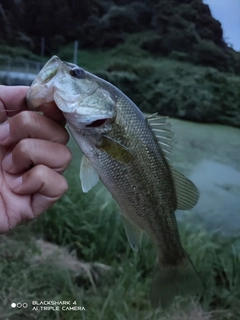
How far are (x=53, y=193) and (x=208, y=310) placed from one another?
69 cm

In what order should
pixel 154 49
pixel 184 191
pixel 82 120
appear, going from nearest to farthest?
pixel 82 120 < pixel 184 191 < pixel 154 49

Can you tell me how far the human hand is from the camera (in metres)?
0.52

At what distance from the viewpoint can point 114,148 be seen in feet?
1.71

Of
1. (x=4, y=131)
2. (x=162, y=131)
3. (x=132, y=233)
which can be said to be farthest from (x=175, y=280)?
(x=4, y=131)

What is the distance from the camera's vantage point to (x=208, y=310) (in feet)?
3.52

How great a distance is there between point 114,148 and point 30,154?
10cm

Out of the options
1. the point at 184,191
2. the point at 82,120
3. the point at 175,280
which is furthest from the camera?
the point at 175,280

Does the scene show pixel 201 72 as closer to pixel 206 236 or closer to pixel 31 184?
pixel 206 236

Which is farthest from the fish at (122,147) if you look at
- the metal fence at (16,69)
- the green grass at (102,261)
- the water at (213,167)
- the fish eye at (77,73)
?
the metal fence at (16,69)

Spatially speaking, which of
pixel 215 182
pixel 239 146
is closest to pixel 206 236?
pixel 215 182

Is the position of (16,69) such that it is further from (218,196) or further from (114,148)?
(114,148)

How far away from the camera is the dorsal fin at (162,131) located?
568 millimetres

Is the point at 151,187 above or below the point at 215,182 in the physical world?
above

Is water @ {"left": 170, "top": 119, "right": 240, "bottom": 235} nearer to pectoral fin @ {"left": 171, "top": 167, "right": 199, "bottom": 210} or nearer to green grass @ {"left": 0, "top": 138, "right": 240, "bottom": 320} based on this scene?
green grass @ {"left": 0, "top": 138, "right": 240, "bottom": 320}
